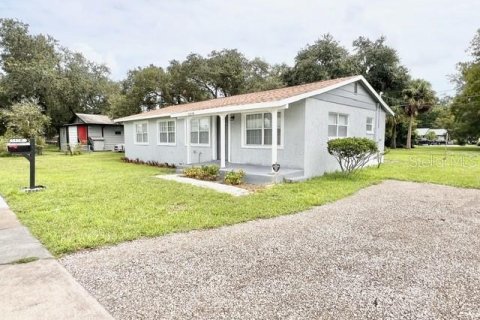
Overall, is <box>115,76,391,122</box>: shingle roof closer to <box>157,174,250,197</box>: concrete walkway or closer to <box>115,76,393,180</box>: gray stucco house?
<box>115,76,393,180</box>: gray stucco house

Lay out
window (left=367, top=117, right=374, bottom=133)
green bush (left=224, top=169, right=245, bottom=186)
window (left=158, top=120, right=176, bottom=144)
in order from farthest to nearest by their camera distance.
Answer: window (left=158, top=120, right=176, bottom=144) → window (left=367, top=117, right=374, bottom=133) → green bush (left=224, top=169, right=245, bottom=186)

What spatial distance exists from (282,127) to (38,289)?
843 cm

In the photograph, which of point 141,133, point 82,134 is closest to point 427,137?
point 141,133

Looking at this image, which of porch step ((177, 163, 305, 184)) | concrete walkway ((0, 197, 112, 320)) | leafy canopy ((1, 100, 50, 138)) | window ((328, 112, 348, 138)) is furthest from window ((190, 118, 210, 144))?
leafy canopy ((1, 100, 50, 138))

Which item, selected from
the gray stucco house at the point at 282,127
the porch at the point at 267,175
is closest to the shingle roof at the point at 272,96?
the gray stucco house at the point at 282,127

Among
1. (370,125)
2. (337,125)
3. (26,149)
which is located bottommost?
(26,149)

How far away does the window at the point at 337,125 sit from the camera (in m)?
11.2

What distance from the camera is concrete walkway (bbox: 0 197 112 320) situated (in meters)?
2.61

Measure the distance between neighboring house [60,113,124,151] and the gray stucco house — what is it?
15779 millimetres

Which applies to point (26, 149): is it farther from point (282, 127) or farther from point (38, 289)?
point (282, 127)

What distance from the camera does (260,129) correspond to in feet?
35.9

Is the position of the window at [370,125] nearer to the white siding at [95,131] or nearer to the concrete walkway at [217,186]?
the concrete walkway at [217,186]

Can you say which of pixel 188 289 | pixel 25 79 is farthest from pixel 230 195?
pixel 25 79

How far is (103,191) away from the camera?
8.05 meters
